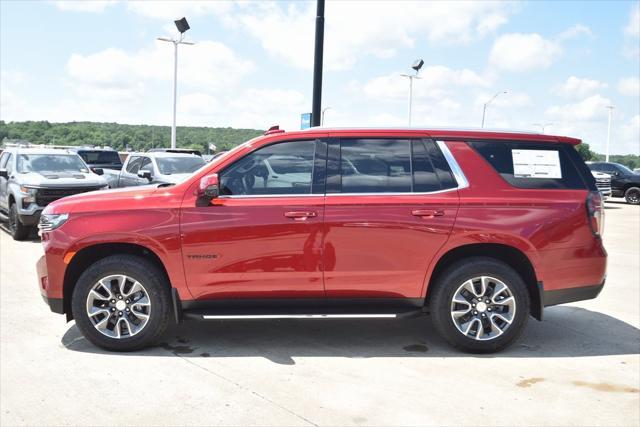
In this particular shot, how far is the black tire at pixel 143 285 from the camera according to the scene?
16.0 feet

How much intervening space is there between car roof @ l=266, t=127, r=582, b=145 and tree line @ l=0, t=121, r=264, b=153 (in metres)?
70.0

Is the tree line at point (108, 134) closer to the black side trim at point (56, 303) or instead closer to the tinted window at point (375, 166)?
the black side trim at point (56, 303)

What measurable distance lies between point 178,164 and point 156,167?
0.61 metres

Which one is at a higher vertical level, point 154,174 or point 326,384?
point 154,174

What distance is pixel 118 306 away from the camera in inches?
194

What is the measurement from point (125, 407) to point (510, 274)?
10.3 ft

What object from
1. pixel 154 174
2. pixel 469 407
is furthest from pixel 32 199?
pixel 469 407

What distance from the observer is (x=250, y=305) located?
4.93 meters

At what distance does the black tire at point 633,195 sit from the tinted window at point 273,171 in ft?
79.9

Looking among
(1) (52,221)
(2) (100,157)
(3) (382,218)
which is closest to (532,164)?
(3) (382,218)

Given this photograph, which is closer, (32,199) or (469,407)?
(469,407)

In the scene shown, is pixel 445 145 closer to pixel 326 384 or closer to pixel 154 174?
pixel 326 384

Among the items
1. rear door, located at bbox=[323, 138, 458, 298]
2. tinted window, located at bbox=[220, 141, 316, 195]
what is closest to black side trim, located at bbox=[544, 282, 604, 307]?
rear door, located at bbox=[323, 138, 458, 298]

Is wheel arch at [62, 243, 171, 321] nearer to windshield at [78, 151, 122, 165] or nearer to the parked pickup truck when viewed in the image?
the parked pickup truck
